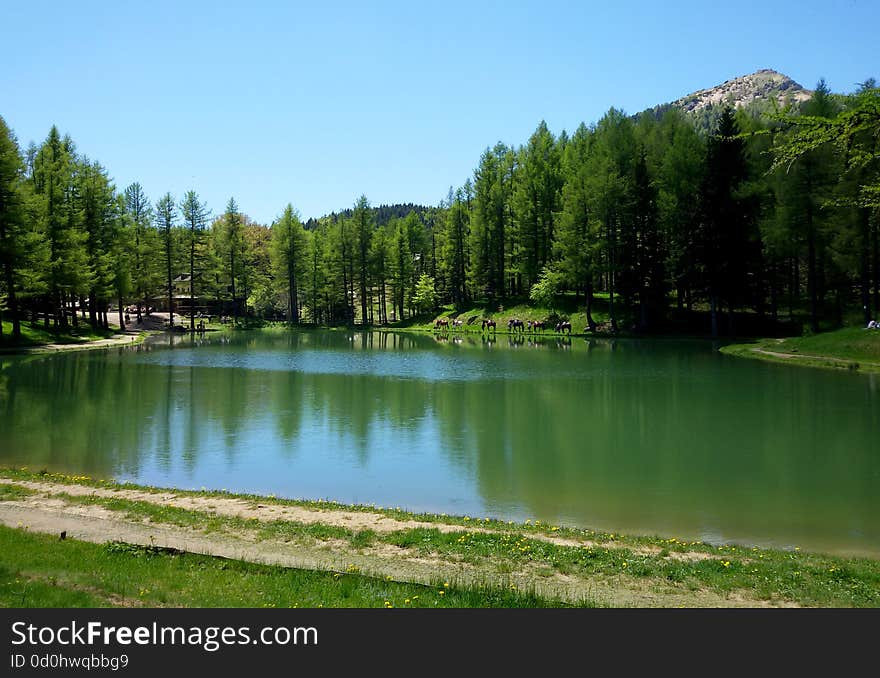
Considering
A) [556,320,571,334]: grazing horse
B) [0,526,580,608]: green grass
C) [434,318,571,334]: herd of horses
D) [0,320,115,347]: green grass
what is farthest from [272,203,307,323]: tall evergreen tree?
[0,526,580,608]: green grass

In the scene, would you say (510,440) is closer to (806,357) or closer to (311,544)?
(311,544)

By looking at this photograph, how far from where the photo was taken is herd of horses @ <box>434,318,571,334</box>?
62797mm

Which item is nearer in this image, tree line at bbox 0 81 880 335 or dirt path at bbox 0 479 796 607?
dirt path at bbox 0 479 796 607

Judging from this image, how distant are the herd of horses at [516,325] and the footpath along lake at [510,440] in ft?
90.0

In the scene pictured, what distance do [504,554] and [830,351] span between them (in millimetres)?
34192

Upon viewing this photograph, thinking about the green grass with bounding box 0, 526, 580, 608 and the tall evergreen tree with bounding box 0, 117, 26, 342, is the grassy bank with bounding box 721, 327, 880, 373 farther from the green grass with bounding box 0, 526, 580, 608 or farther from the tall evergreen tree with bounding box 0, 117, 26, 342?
the tall evergreen tree with bounding box 0, 117, 26, 342

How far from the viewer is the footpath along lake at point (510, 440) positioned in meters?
12.6

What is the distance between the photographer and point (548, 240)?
73500 mm

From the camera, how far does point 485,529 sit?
10.4 metres

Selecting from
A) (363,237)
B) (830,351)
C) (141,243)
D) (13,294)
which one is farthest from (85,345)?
(830,351)

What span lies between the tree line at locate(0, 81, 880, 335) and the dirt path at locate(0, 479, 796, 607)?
Result: 22.7 m

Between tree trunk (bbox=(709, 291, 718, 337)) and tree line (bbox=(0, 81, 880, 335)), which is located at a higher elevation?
tree line (bbox=(0, 81, 880, 335))

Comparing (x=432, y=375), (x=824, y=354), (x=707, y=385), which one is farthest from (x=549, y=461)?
(x=824, y=354)
